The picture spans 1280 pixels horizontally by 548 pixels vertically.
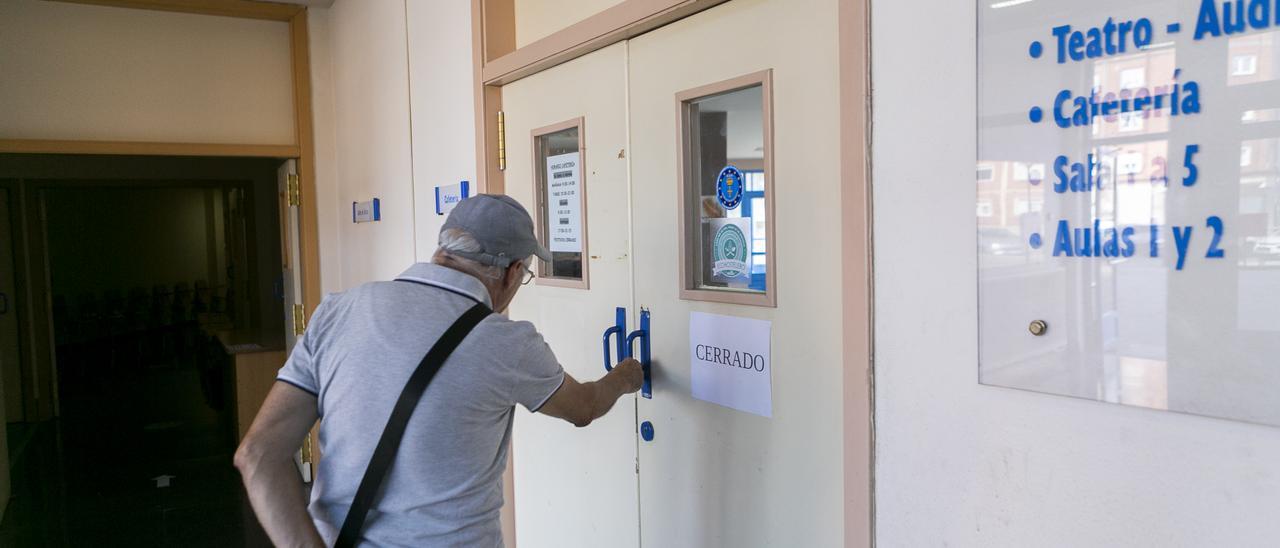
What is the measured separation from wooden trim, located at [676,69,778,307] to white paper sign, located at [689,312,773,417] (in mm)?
48

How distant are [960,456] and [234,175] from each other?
18.6 feet

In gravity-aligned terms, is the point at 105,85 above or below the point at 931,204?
above

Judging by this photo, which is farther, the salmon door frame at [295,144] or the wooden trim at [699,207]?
the salmon door frame at [295,144]

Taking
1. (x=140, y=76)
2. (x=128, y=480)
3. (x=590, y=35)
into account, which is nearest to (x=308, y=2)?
(x=140, y=76)

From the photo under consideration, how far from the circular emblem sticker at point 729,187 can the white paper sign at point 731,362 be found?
25 cm

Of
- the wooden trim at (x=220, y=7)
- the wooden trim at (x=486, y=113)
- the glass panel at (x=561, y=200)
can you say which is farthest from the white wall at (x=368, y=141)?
the glass panel at (x=561, y=200)

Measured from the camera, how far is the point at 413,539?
4.46 ft

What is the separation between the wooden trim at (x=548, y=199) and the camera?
2.23m

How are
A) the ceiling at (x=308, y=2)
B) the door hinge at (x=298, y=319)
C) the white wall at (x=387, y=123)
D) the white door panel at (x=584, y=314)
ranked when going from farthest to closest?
the door hinge at (x=298, y=319) → the ceiling at (x=308, y=2) → the white wall at (x=387, y=123) → the white door panel at (x=584, y=314)

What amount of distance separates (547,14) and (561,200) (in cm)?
57

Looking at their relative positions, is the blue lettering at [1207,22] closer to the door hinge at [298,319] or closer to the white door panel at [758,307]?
the white door panel at [758,307]

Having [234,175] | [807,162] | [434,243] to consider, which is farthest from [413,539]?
[234,175]

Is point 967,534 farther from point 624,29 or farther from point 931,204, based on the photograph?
point 624,29

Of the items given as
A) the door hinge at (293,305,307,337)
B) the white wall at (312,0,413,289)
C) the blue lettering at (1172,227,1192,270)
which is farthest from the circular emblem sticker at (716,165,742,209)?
the door hinge at (293,305,307,337)
